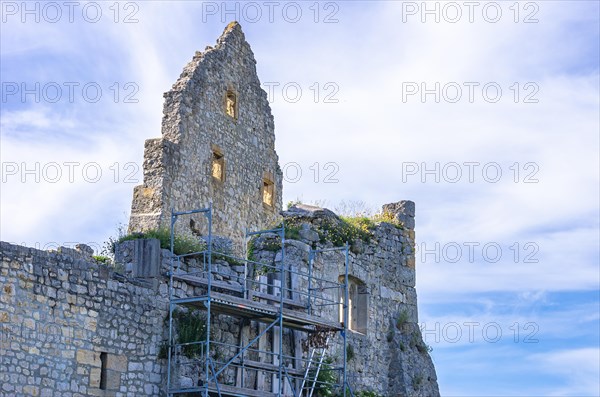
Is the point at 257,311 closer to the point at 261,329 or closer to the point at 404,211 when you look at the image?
the point at 261,329

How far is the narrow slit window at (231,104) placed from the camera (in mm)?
28848

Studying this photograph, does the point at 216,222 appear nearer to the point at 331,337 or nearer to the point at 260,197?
the point at 260,197

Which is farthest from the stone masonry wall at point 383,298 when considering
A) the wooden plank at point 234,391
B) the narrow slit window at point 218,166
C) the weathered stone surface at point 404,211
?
the narrow slit window at point 218,166

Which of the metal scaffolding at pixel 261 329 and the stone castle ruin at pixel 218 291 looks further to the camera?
the metal scaffolding at pixel 261 329

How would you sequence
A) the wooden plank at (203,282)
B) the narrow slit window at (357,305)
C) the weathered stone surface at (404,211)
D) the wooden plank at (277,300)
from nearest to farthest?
1. the wooden plank at (203,282)
2. the wooden plank at (277,300)
3. the narrow slit window at (357,305)
4. the weathered stone surface at (404,211)

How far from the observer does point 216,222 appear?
1085 inches

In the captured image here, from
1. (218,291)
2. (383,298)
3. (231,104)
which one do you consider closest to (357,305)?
(383,298)

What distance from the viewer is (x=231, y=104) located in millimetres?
29094

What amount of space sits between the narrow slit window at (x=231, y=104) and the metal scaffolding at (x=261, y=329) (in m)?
7.52

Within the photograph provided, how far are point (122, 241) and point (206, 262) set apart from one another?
1454 mm

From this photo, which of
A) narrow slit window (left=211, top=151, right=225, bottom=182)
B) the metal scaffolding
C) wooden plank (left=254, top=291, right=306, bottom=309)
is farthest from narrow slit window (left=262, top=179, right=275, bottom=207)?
wooden plank (left=254, top=291, right=306, bottom=309)

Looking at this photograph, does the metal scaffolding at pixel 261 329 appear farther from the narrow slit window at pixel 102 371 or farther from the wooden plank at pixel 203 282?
the narrow slit window at pixel 102 371

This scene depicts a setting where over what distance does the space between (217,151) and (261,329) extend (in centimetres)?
893

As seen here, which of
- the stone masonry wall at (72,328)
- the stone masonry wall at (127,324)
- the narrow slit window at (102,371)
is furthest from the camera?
the narrow slit window at (102,371)
